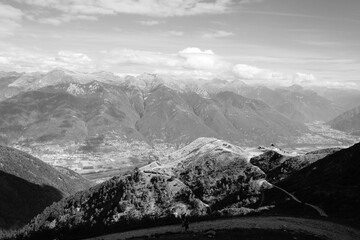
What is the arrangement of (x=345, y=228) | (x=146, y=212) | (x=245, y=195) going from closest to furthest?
(x=345, y=228) → (x=245, y=195) → (x=146, y=212)

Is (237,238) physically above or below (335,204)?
above

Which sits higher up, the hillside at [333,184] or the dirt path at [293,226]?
the dirt path at [293,226]

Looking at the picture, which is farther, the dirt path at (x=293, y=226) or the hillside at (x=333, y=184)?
the hillside at (x=333, y=184)

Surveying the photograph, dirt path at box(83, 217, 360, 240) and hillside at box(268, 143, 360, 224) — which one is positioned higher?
dirt path at box(83, 217, 360, 240)

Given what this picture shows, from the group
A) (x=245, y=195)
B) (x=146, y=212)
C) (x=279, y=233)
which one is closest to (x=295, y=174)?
(x=245, y=195)

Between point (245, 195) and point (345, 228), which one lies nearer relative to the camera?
→ point (345, 228)

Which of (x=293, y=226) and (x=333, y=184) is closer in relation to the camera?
(x=293, y=226)

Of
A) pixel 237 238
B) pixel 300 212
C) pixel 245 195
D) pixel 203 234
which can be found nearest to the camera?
pixel 237 238

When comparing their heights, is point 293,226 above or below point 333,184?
above

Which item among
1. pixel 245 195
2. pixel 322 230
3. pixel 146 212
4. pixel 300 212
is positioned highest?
pixel 322 230

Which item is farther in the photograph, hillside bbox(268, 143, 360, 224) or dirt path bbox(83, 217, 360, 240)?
hillside bbox(268, 143, 360, 224)

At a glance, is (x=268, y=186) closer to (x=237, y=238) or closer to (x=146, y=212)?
(x=146, y=212)
